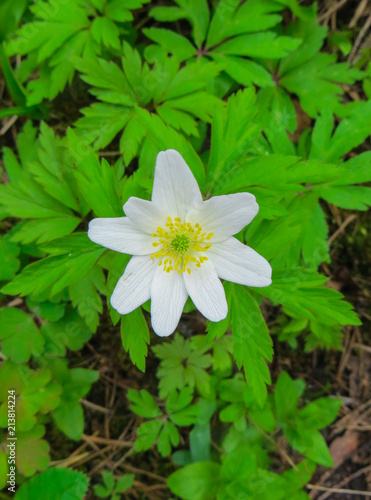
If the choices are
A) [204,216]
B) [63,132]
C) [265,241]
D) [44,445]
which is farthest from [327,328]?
[63,132]

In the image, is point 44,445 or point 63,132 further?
point 63,132

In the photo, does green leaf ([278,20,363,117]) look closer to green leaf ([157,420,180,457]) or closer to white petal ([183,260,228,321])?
white petal ([183,260,228,321])

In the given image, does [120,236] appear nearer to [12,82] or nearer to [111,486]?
[12,82]

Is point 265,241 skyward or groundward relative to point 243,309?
skyward

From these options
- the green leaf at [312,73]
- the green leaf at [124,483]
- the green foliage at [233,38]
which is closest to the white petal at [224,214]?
the green foliage at [233,38]

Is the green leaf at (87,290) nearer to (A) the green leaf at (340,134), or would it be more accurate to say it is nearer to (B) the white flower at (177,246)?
(B) the white flower at (177,246)

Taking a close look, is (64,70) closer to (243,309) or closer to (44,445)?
(243,309)

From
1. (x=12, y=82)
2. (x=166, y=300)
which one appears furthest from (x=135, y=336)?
(x=12, y=82)
